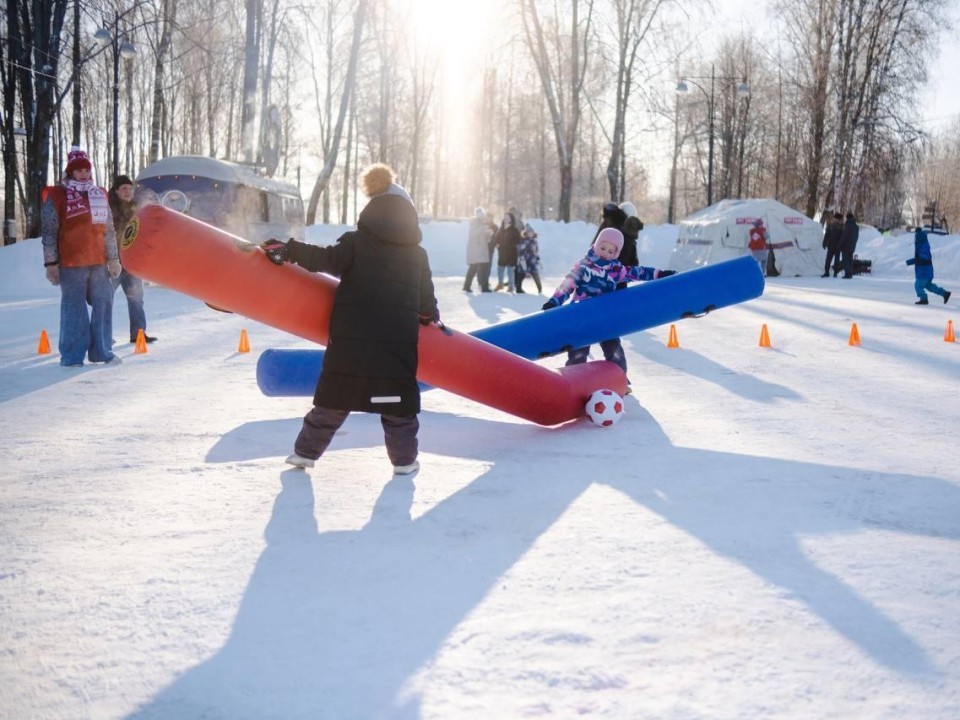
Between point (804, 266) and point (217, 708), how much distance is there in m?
25.7

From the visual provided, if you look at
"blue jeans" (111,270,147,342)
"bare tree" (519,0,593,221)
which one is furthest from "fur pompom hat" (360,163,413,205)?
"bare tree" (519,0,593,221)

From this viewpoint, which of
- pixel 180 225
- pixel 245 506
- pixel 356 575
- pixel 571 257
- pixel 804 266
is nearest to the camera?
pixel 356 575

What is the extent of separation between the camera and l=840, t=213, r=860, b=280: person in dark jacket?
882 inches

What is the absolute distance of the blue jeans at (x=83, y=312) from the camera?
25.3 ft

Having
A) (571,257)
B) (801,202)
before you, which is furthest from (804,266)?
(801,202)

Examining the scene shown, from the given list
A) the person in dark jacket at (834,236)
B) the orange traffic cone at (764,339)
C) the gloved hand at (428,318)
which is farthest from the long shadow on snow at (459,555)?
the person in dark jacket at (834,236)

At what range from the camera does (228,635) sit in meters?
2.71

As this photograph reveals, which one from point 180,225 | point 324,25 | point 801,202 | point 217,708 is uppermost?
point 324,25

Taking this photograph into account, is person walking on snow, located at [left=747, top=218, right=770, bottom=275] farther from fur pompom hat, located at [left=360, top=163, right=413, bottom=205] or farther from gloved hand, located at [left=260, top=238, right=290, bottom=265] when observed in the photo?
gloved hand, located at [left=260, top=238, right=290, bottom=265]

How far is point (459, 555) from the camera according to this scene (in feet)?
11.2

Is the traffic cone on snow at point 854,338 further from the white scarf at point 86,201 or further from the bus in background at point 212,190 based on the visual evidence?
the bus in background at point 212,190

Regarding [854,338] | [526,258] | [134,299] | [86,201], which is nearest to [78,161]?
[86,201]

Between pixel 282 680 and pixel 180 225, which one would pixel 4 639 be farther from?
pixel 180 225

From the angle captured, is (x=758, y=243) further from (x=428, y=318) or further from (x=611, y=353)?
(x=428, y=318)
